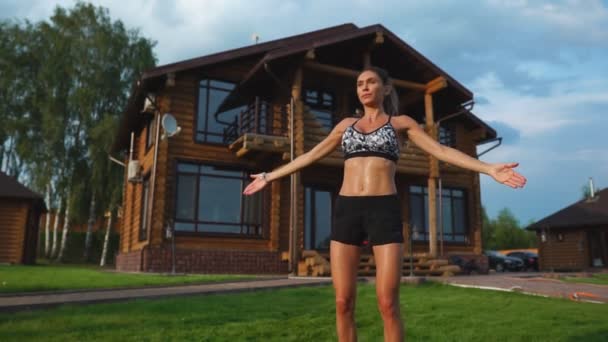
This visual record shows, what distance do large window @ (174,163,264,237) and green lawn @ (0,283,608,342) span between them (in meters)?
7.25

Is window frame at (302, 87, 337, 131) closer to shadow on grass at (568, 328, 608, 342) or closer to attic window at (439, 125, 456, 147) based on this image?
attic window at (439, 125, 456, 147)

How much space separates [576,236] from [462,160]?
89.6 feet

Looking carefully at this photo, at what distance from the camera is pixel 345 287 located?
299 centimetres

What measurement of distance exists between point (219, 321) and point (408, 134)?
309 cm

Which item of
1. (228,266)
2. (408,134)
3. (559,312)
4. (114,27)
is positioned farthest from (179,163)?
(114,27)

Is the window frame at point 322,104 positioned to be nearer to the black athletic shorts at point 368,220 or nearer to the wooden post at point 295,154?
the wooden post at point 295,154

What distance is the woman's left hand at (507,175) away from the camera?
2.67 metres

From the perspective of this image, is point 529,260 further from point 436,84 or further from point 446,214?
point 436,84

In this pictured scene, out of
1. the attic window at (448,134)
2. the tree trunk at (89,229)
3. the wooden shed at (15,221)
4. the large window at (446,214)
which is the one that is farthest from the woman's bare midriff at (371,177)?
the tree trunk at (89,229)

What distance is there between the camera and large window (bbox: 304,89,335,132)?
1706 centimetres

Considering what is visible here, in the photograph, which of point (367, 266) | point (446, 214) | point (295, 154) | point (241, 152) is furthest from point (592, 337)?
point (446, 214)

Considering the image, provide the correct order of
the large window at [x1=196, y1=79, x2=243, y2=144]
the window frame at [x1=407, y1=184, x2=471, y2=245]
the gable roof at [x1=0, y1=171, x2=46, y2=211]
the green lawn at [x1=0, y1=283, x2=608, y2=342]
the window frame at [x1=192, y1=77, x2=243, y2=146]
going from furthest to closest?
the gable roof at [x1=0, y1=171, x2=46, y2=211] < the window frame at [x1=407, y1=184, x2=471, y2=245] < the large window at [x1=196, y1=79, x2=243, y2=144] < the window frame at [x1=192, y1=77, x2=243, y2=146] < the green lawn at [x1=0, y1=283, x2=608, y2=342]

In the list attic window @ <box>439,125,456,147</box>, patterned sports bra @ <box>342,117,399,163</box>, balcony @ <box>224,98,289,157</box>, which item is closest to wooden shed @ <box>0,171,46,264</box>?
balcony @ <box>224,98,289,157</box>

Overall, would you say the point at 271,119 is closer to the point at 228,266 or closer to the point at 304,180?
the point at 304,180
